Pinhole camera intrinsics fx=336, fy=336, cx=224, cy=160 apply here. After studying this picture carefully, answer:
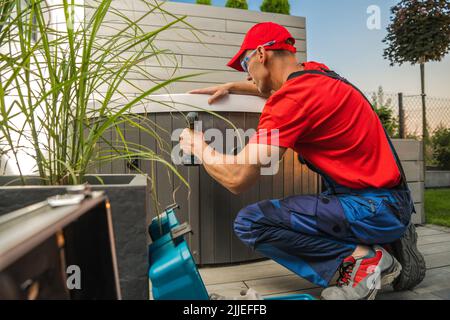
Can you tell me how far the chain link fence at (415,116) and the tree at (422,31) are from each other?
0.57 metres

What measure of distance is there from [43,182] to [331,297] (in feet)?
3.13

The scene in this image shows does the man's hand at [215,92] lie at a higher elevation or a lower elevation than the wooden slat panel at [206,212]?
higher

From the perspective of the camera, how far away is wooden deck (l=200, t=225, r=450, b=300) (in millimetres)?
1398

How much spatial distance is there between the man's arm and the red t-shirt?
0.04m

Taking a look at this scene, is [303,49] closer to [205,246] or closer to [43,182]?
[205,246]

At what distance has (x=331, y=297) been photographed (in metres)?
1.13

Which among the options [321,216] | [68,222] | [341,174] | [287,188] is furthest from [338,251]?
[68,222]

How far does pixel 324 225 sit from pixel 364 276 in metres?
0.22

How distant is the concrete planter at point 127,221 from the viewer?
0.69 meters

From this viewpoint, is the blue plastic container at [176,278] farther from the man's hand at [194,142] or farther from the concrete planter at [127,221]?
the man's hand at [194,142]
